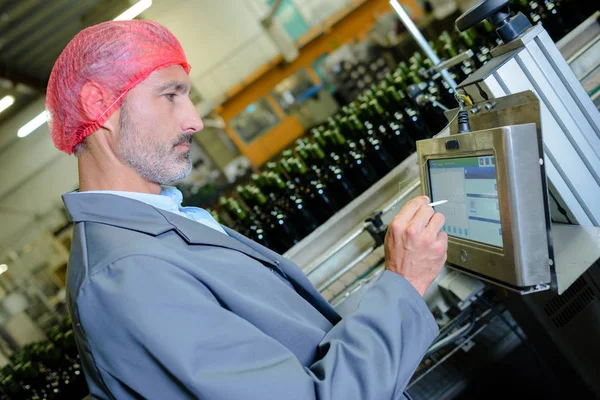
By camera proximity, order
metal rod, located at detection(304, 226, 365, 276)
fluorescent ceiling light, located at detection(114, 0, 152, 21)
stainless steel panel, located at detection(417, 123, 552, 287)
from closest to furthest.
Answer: stainless steel panel, located at detection(417, 123, 552, 287) < metal rod, located at detection(304, 226, 365, 276) < fluorescent ceiling light, located at detection(114, 0, 152, 21)

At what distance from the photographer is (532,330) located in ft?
4.44

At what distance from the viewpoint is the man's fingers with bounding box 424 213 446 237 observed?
80 cm

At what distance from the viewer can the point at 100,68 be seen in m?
0.94

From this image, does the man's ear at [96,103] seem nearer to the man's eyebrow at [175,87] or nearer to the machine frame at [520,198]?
the man's eyebrow at [175,87]

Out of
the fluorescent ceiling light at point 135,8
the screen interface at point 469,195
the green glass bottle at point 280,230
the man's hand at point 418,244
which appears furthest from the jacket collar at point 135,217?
the fluorescent ceiling light at point 135,8

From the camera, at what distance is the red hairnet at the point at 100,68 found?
0.93 meters

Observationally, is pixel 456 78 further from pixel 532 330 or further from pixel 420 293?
pixel 420 293

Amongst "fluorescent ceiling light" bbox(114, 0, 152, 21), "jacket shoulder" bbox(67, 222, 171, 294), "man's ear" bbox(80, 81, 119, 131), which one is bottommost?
"jacket shoulder" bbox(67, 222, 171, 294)

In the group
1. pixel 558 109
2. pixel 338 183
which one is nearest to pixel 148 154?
pixel 558 109

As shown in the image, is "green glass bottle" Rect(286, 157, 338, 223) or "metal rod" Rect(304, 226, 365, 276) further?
"green glass bottle" Rect(286, 157, 338, 223)

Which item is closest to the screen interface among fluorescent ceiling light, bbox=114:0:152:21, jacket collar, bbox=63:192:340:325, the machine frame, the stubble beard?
the machine frame

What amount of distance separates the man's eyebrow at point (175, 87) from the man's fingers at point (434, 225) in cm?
64

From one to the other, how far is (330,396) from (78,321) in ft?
1.44

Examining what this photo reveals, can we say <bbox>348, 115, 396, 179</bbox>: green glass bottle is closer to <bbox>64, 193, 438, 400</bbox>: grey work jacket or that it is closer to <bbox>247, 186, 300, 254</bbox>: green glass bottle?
<bbox>247, 186, 300, 254</bbox>: green glass bottle
